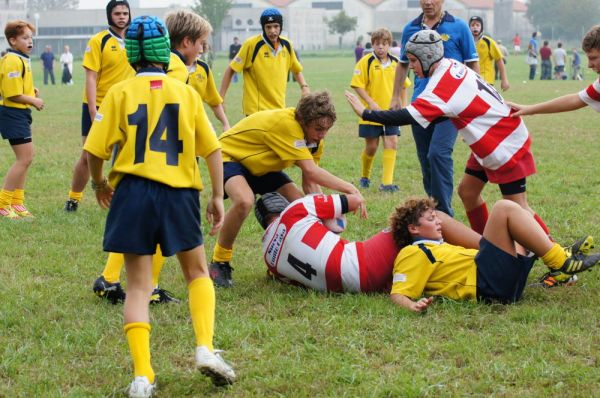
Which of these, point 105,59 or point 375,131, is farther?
point 375,131

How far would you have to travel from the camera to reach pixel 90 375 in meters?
4.51

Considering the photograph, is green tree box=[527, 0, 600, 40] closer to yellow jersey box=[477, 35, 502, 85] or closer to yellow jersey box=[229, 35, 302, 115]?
yellow jersey box=[477, 35, 502, 85]

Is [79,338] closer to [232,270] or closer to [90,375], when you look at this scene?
[90,375]

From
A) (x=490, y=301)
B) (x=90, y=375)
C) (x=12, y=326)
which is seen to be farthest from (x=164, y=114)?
(x=490, y=301)

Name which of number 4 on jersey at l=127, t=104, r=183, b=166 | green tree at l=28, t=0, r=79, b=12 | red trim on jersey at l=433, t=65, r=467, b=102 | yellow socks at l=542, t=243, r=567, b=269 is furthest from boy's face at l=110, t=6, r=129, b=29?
green tree at l=28, t=0, r=79, b=12

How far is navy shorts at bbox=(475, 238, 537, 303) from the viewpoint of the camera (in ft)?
→ 17.7

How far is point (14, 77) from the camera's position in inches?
343

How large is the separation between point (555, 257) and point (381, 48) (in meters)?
6.29

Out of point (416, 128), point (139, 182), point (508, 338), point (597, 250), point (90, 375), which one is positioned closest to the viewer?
point (139, 182)

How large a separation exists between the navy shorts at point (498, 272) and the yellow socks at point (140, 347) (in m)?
2.22

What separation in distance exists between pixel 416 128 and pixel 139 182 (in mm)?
4000

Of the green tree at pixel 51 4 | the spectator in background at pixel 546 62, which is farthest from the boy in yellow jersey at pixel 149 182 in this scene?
the green tree at pixel 51 4

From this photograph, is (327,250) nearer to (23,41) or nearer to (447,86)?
(447,86)

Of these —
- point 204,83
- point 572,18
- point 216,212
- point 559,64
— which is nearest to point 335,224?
point 216,212
